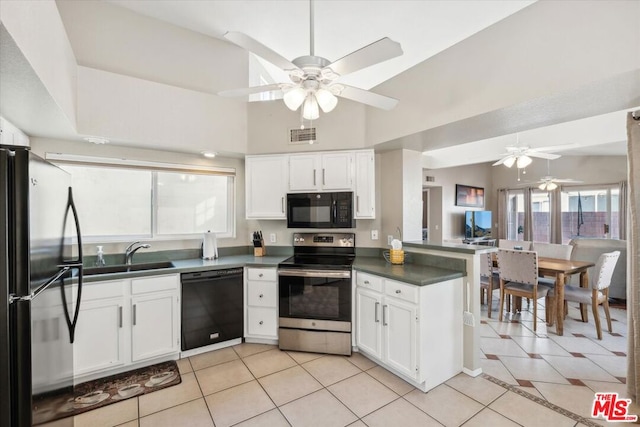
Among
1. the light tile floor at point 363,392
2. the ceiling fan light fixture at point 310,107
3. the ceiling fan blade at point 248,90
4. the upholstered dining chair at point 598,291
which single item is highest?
the ceiling fan blade at point 248,90

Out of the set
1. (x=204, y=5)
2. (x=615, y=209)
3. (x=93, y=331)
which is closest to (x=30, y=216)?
(x=93, y=331)

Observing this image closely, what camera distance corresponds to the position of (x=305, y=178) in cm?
330

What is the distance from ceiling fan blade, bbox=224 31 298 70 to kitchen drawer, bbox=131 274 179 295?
7.05 ft

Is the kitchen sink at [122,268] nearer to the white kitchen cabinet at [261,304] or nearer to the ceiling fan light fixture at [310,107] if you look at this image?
the white kitchen cabinet at [261,304]

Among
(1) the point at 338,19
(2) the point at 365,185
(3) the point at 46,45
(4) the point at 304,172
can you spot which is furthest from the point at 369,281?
(3) the point at 46,45

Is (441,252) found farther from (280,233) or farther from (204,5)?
(204,5)

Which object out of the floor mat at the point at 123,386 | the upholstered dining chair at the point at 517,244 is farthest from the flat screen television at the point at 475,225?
the floor mat at the point at 123,386

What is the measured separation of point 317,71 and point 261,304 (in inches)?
92.2

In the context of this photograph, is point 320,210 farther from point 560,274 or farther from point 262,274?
point 560,274

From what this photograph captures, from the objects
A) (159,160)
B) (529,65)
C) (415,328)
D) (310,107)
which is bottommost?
(415,328)

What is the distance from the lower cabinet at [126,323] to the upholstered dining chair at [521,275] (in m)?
3.96

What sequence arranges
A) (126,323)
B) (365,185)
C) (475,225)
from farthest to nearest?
1. (475,225)
2. (365,185)
3. (126,323)

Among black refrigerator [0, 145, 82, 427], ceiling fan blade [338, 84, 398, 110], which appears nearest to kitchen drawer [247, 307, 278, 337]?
black refrigerator [0, 145, 82, 427]

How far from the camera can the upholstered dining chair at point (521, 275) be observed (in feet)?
11.4
